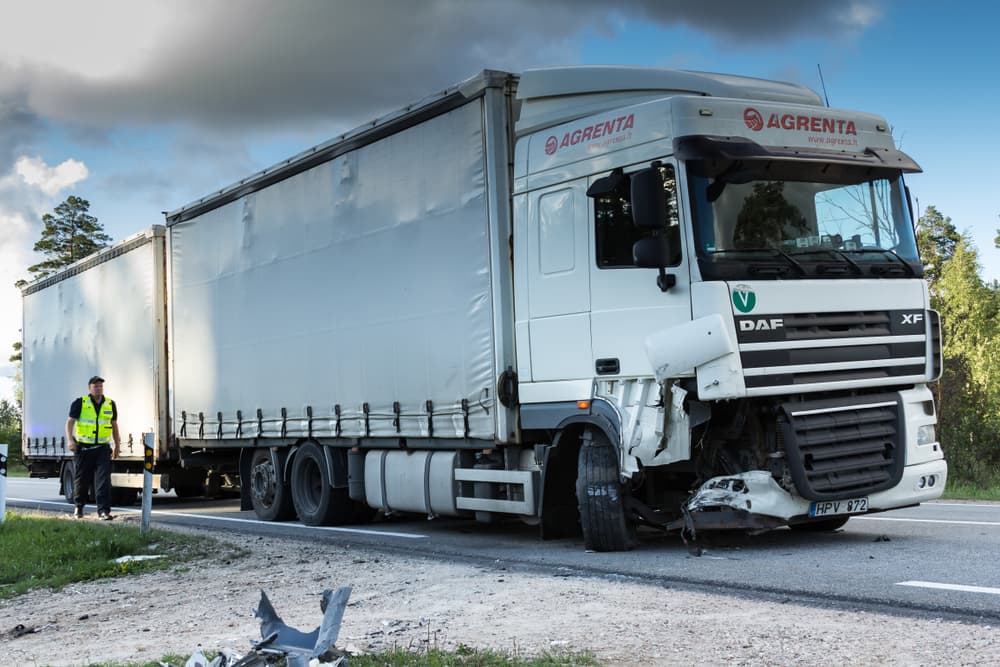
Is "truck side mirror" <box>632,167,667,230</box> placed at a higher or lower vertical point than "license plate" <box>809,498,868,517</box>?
higher

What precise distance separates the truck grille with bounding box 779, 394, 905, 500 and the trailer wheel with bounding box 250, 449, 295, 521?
740 cm

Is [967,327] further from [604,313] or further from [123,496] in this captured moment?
[604,313]

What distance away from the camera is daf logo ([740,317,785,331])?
26.7 feet

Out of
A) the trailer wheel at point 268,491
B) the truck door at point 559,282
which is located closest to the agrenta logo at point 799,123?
the truck door at point 559,282

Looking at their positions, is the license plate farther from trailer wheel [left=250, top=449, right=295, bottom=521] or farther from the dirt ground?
trailer wheel [left=250, top=449, right=295, bottom=521]

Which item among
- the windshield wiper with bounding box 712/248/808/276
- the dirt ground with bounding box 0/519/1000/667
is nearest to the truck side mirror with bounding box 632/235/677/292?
the windshield wiper with bounding box 712/248/808/276

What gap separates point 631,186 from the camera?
28.2ft

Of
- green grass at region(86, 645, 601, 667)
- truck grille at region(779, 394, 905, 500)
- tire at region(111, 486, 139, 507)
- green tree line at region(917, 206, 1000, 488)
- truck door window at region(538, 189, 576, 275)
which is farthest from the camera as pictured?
green tree line at region(917, 206, 1000, 488)

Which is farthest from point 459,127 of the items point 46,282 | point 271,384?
Answer: point 46,282

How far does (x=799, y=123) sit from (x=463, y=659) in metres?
5.24

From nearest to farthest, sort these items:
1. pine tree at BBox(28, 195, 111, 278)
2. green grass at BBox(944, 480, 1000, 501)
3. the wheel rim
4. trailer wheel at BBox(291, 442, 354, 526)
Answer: trailer wheel at BBox(291, 442, 354, 526)
green grass at BBox(944, 480, 1000, 501)
the wheel rim
pine tree at BBox(28, 195, 111, 278)

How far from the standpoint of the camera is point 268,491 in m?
14.4

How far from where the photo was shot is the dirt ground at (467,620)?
211 inches

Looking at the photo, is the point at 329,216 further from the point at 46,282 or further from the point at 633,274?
the point at 46,282
